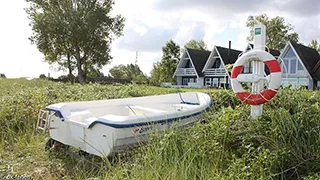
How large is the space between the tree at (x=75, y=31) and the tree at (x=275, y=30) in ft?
64.4

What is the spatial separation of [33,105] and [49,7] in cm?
2034

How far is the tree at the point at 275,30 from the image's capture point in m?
35.8

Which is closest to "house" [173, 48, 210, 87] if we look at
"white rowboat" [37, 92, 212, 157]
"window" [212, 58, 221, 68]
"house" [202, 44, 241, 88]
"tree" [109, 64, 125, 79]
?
"house" [202, 44, 241, 88]

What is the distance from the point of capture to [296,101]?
164 inches

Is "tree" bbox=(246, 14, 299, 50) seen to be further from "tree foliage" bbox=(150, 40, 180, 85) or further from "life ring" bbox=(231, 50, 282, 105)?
"life ring" bbox=(231, 50, 282, 105)

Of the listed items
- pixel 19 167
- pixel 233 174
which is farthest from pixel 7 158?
pixel 233 174

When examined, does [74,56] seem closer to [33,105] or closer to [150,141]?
[33,105]

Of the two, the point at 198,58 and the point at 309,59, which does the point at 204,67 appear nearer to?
the point at 198,58

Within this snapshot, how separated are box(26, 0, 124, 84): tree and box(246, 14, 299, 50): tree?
19619 millimetres

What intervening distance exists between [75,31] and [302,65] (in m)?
17.8

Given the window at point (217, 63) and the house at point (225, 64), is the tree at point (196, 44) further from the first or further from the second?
the window at point (217, 63)

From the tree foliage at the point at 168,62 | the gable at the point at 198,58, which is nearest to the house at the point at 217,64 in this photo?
the gable at the point at 198,58

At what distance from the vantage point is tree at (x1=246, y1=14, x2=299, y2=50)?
35.8 m

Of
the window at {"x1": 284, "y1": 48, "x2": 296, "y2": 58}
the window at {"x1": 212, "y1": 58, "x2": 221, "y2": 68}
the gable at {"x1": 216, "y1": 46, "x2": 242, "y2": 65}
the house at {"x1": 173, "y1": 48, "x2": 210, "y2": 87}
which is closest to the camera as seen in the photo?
the window at {"x1": 284, "y1": 48, "x2": 296, "y2": 58}
